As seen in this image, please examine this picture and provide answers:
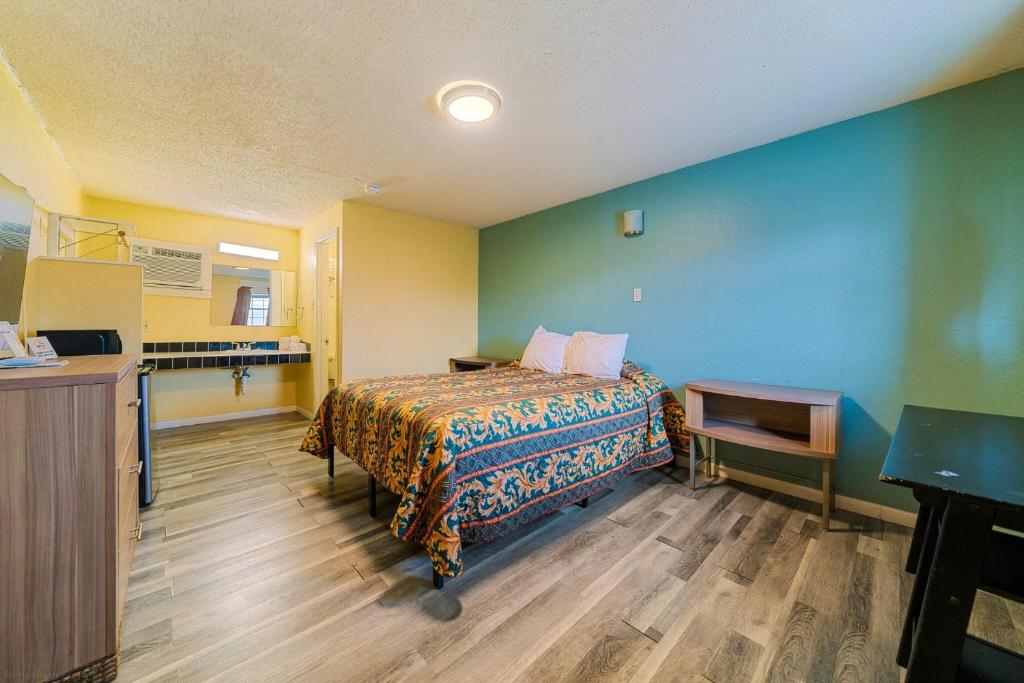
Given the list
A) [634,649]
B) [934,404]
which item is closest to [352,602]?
[634,649]

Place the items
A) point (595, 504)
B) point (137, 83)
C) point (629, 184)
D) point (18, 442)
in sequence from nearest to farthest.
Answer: point (18, 442), point (137, 83), point (595, 504), point (629, 184)

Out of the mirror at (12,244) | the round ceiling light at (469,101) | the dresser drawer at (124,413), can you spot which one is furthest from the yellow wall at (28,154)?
the round ceiling light at (469,101)

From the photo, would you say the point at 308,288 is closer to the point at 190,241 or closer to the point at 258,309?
the point at 258,309

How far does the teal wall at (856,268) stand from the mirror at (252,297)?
13.5ft

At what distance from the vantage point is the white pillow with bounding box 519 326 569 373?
330 cm

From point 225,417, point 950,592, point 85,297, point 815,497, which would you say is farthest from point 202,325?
point 815,497

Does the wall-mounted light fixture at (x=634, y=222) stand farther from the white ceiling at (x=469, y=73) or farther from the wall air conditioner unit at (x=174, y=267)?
the wall air conditioner unit at (x=174, y=267)

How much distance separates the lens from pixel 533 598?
1.50m

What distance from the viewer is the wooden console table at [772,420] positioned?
198 cm

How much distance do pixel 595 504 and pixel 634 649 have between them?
3.52 ft

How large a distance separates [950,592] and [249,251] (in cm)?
568

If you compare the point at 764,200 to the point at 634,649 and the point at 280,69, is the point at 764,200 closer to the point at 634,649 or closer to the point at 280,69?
the point at 634,649

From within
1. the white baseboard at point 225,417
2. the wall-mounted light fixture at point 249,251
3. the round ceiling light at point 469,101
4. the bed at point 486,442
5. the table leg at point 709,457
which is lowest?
Result: the white baseboard at point 225,417

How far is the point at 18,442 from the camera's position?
100 centimetres
